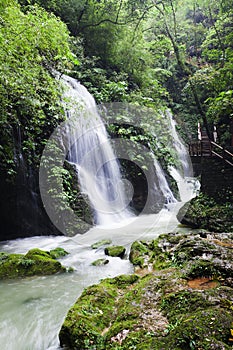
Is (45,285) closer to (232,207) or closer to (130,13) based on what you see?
(232,207)

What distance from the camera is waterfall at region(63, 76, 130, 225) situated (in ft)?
35.2

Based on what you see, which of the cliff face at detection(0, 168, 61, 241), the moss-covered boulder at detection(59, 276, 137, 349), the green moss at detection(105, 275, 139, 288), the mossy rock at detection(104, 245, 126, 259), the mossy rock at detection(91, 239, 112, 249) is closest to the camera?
the moss-covered boulder at detection(59, 276, 137, 349)

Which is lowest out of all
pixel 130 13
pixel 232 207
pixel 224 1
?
pixel 232 207

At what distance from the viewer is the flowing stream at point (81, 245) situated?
12.0 feet

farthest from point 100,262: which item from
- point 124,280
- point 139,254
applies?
point 124,280

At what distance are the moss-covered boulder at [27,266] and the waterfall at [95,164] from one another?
4440 millimetres

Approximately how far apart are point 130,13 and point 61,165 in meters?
11.7

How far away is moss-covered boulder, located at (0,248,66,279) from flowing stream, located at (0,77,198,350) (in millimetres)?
226

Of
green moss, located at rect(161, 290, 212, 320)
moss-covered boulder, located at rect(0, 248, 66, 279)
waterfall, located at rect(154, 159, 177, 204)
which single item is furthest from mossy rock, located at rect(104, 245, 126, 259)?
waterfall, located at rect(154, 159, 177, 204)

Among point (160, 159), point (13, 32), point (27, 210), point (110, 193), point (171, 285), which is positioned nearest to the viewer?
point (171, 285)

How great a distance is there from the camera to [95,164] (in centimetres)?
1162

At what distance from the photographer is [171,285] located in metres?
3.57

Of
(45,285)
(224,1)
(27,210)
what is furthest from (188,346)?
(224,1)

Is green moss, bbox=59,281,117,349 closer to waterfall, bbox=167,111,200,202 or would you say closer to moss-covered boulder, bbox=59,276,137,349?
moss-covered boulder, bbox=59,276,137,349
